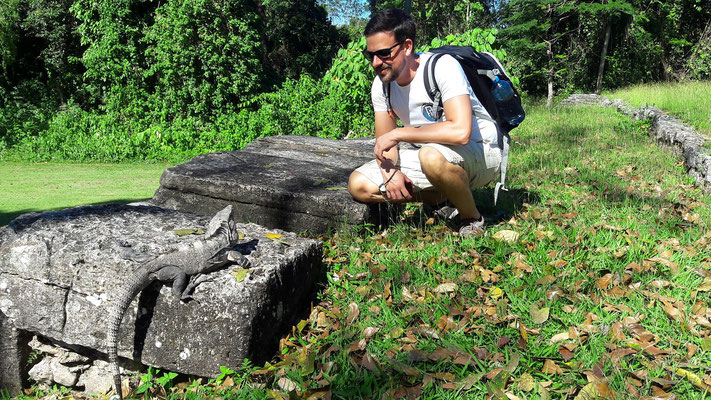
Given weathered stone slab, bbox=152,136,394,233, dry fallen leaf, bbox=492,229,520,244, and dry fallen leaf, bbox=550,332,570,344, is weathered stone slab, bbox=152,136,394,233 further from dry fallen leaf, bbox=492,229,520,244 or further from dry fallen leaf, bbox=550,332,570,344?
dry fallen leaf, bbox=550,332,570,344

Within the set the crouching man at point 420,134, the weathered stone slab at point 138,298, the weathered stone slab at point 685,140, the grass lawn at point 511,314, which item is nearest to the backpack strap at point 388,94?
the crouching man at point 420,134

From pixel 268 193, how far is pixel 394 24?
1.60 m

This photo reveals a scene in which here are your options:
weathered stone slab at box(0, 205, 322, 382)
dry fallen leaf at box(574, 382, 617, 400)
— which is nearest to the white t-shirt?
weathered stone slab at box(0, 205, 322, 382)

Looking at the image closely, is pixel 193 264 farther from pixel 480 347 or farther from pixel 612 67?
pixel 612 67

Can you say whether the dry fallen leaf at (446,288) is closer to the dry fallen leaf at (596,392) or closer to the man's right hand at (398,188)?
the man's right hand at (398,188)

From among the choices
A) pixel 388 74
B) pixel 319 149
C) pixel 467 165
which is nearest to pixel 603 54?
pixel 319 149

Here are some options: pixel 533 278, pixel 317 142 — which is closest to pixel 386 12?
pixel 533 278

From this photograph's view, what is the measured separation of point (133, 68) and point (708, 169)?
11705 millimetres

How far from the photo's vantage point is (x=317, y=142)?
20.1 ft

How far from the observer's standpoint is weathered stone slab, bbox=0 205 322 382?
95.7 inches

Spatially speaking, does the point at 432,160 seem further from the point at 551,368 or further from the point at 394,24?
the point at 551,368

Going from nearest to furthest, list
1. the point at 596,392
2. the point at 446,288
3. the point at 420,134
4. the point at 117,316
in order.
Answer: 1. the point at 596,392
2. the point at 117,316
3. the point at 446,288
4. the point at 420,134

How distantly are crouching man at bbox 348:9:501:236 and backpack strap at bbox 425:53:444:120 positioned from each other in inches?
1.4

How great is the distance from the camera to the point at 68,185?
654 cm
